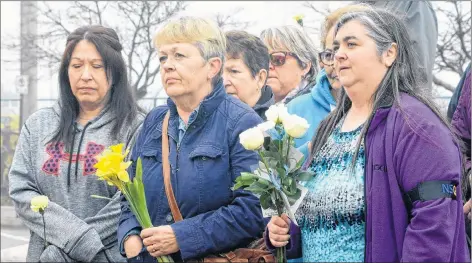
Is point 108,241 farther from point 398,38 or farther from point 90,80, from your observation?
point 398,38

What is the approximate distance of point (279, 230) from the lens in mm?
2928

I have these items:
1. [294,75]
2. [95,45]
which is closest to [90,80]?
[95,45]

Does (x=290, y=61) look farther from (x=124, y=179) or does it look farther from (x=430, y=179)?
(x=430, y=179)

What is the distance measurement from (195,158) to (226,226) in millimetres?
329

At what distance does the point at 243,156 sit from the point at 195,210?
317mm

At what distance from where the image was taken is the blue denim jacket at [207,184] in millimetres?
3279

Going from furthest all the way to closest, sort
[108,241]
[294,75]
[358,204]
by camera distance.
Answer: [294,75] → [108,241] → [358,204]

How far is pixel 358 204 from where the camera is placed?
8.87ft

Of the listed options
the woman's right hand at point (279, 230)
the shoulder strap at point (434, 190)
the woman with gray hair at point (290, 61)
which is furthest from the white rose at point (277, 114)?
the woman with gray hair at point (290, 61)

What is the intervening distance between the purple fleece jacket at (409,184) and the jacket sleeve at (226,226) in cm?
75

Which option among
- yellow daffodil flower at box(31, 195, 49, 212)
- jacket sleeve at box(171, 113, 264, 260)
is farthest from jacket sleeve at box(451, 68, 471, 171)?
yellow daffodil flower at box(31, 195, 49, 212)

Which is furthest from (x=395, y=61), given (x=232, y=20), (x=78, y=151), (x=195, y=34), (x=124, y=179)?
(x=232, y=20)

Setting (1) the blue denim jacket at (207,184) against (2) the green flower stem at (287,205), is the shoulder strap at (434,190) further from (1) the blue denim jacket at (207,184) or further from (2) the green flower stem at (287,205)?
(1) the blue denim jacket at (207,184)

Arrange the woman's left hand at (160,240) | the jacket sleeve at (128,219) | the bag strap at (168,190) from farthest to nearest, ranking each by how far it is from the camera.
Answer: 1. the jacket sleeve at (128,219)
2. the bag strap at (168,190)
3. the woman's left hand at (160,240)
